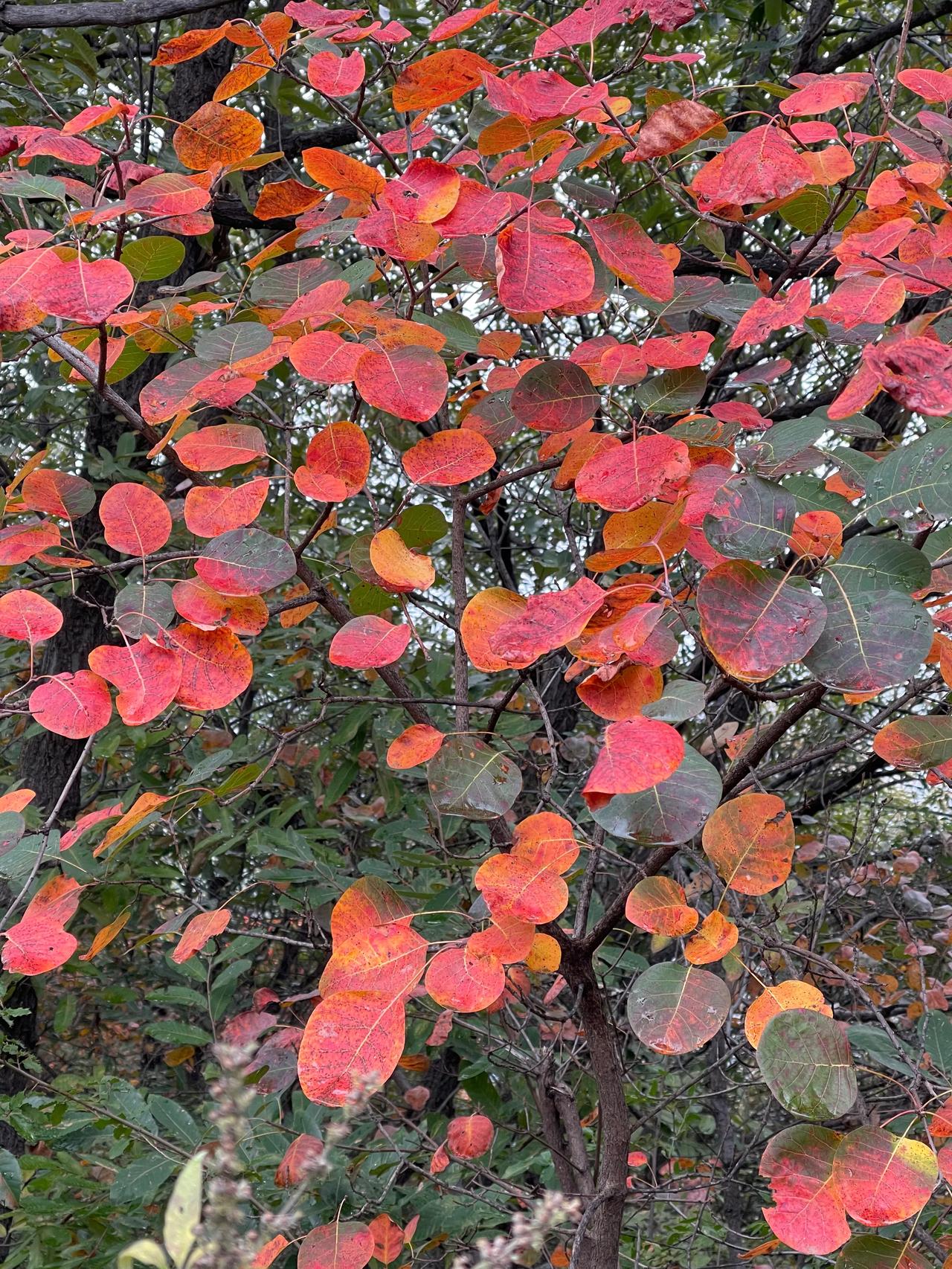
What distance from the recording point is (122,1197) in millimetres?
1386

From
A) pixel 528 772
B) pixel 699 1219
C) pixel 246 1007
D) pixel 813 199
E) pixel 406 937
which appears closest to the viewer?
pixel 406 937

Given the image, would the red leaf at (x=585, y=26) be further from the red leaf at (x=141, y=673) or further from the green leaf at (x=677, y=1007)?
the green leaf at (x=677, y=1007)

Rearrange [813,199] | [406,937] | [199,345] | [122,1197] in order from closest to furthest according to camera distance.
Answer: [406,937]
[199,345]
[813,199]
[122,1197]

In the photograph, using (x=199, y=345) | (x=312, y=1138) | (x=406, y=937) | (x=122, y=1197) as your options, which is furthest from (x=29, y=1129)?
(x=199, y=345)

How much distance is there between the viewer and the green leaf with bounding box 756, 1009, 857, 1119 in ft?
2.44

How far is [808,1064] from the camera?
756mm

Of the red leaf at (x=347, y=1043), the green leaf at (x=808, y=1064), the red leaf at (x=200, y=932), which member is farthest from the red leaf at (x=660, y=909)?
the red leaf at (x=200, y=932)

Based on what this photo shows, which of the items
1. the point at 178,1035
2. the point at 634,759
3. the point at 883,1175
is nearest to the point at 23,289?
the point at 634,759

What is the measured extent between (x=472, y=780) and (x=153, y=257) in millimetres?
694

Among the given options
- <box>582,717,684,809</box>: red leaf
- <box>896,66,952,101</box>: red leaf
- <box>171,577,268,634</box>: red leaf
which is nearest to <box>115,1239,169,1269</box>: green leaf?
<box>582,717,684,809</box>: red leaf

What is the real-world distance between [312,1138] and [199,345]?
0.94m

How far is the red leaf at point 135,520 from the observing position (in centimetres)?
100

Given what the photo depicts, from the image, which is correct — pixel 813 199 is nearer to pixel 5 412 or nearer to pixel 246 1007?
pixel 246 1007

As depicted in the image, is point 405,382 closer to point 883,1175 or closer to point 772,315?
point 772,315
